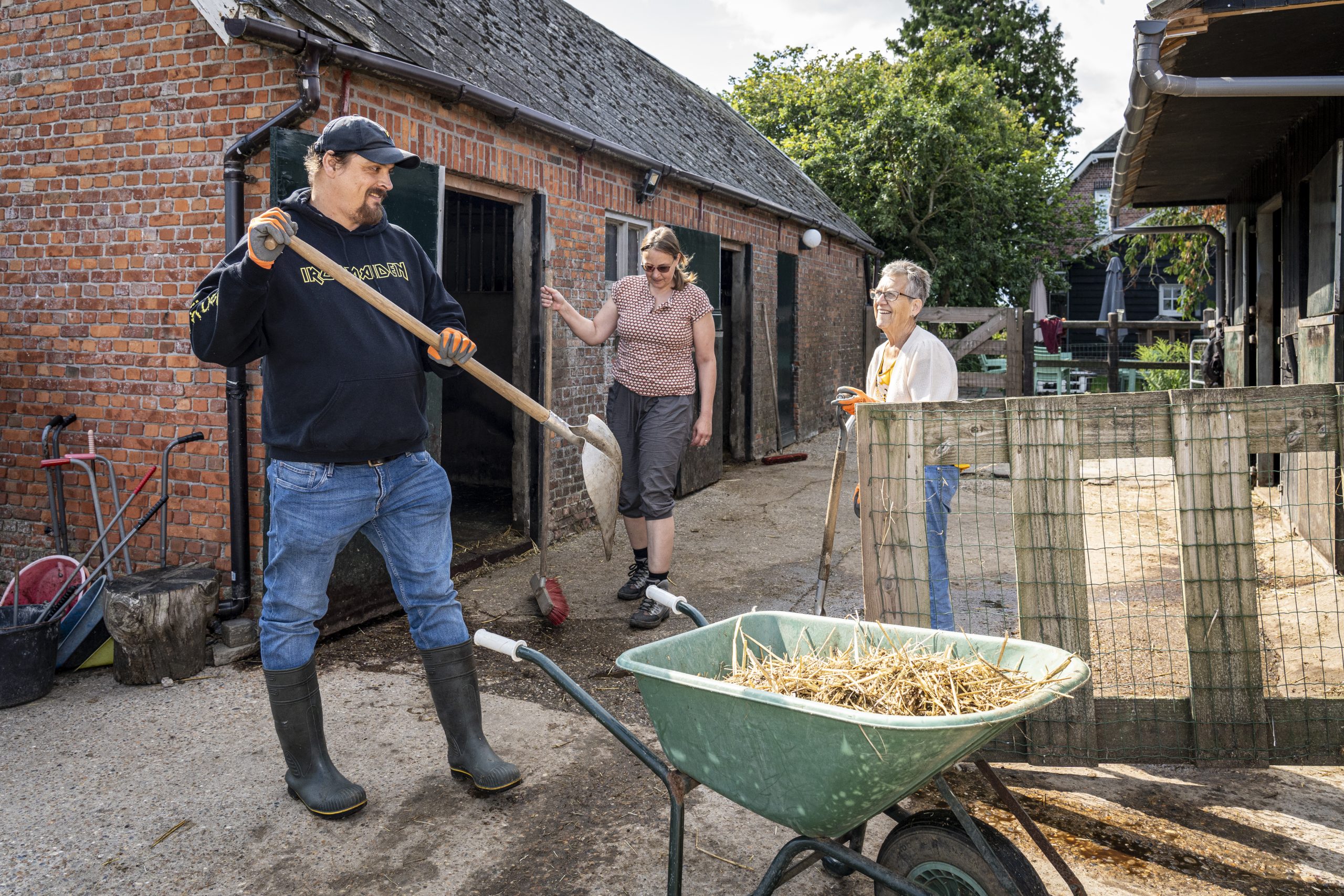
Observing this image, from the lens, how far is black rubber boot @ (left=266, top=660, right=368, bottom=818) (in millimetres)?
3074

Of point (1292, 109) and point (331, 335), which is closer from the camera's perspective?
point (331, 335)

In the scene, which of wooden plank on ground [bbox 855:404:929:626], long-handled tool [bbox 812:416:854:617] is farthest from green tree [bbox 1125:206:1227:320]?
wooden plank on ground [bbox 855:404:929:626]

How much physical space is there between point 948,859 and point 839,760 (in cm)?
44

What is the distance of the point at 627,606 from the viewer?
215 inches

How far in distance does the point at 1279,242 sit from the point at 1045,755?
279 inches

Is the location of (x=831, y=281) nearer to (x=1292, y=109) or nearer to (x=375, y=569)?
(x=1292, y=109)

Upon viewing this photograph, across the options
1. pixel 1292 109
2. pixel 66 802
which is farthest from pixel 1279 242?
pixel 66 802

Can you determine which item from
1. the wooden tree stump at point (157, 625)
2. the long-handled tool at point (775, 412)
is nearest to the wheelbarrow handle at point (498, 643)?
the wooden tree stump at point (157, 625)

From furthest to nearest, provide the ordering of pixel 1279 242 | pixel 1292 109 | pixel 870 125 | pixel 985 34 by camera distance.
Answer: pixel 985 34 < pixel 870 125 < pixel 1279 242 < pixel 1292 109

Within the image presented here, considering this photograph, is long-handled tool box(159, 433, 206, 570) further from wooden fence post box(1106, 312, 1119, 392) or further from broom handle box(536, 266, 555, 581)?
wooden fence post box(1106, 312, 1119, 392)

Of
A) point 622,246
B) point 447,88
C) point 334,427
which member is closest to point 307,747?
point 334,427

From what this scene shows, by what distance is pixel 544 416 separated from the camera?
3.49 meters

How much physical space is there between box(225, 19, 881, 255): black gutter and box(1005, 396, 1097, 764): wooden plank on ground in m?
3.41

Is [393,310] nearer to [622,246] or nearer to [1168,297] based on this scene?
[622,246]
